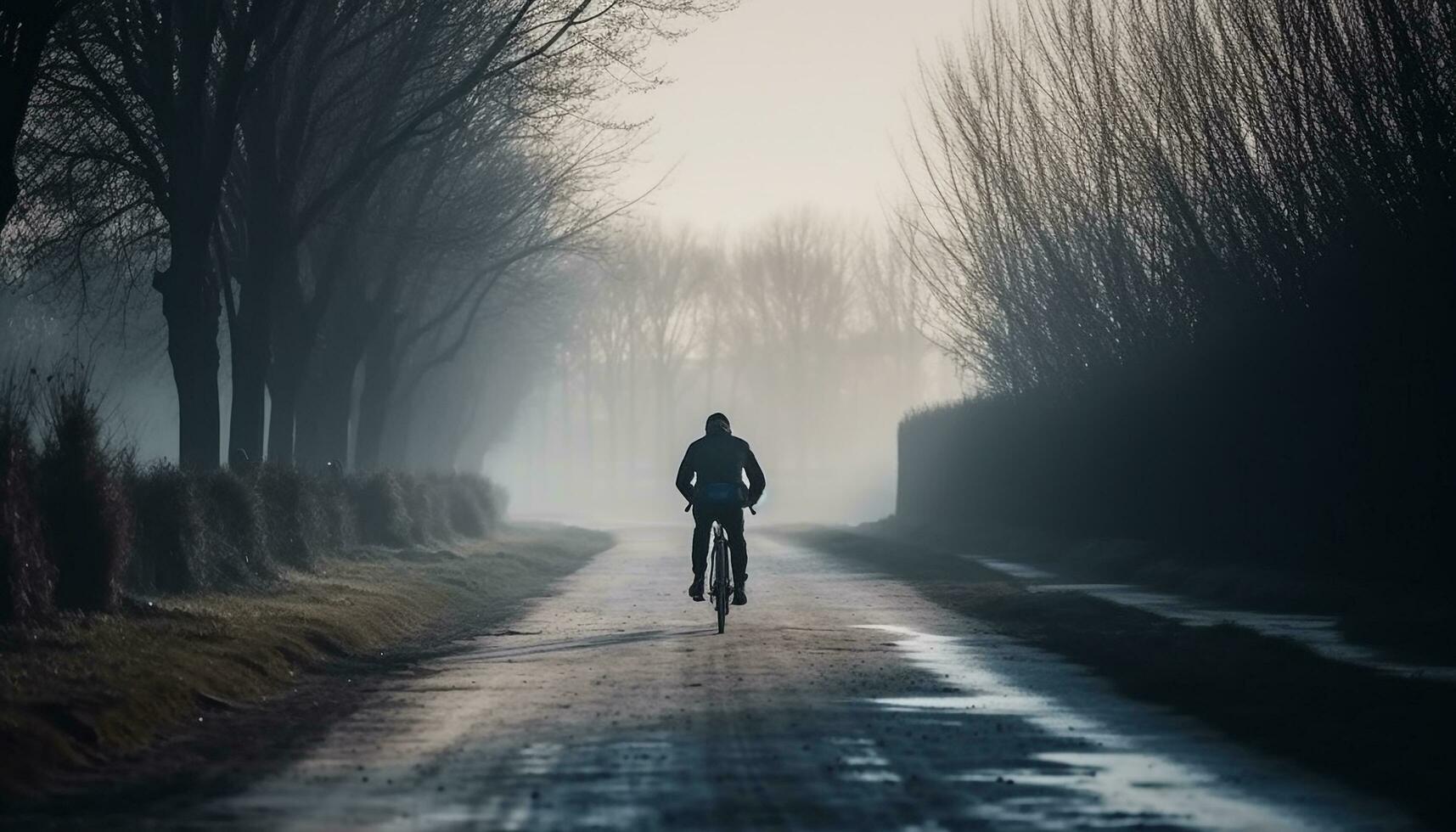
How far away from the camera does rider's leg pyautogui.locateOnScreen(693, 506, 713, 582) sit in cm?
2109

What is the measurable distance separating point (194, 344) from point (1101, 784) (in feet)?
61.6

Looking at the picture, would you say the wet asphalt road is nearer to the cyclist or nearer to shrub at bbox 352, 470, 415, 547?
the cyclist

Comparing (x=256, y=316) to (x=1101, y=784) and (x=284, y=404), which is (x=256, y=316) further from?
(x=1101, y=784)

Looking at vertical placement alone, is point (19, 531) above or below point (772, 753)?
above

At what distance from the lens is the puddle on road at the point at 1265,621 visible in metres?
15.8

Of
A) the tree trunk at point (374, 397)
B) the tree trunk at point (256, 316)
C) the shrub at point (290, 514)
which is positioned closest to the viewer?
the shrub at point (290, 514)

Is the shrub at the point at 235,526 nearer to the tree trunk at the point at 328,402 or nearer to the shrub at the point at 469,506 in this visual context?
the tree trunk at the point at 328,402

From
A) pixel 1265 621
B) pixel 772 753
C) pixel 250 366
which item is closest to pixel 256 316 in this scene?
pixel 250 366

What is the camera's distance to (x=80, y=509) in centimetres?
1714

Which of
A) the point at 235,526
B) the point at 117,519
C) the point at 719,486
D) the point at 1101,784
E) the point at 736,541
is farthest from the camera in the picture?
the point at 235,526

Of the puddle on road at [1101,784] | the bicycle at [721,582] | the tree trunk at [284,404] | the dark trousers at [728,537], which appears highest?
the tree trunk at [284,404]

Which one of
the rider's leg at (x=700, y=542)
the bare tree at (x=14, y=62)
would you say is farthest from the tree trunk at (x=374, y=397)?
the bare tree at (x=14, y=62)

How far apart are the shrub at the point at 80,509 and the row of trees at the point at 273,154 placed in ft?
6.54

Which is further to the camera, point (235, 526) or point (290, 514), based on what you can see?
point (290, 514)
